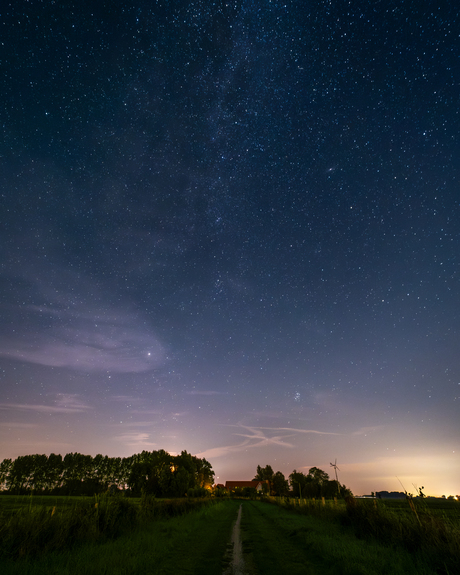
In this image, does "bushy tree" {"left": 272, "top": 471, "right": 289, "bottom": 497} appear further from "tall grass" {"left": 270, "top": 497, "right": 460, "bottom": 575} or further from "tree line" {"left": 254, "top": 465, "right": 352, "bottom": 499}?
"tall grass" {"left": 270, "top": 497, "right": 460, "bottom": 575}

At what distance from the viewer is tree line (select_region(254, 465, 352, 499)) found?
75438 millimetres

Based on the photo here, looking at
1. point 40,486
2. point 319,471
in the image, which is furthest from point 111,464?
point 319,471

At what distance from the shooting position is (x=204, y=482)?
96438 mm

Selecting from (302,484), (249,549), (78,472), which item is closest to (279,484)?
(302,484)

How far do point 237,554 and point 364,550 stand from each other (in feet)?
14.4

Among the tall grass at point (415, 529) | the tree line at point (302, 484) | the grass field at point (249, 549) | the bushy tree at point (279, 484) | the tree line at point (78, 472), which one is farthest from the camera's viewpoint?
the bushy tree at point (279, 484)

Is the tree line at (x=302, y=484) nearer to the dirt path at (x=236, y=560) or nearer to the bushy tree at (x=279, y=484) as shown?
the bushy tree at (x=279, y=484)

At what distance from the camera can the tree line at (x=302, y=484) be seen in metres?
75.4

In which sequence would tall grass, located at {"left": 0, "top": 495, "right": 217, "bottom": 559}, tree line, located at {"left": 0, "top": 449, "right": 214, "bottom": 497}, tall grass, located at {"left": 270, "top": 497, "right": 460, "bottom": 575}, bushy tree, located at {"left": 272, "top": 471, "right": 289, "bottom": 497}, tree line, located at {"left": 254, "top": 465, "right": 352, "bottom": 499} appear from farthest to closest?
bushy tree, located at {"left": 272, "top": 471, "right": 289, "bottom": 497}, tree line, located at {"left": 0, "top": 449, "right": 214, "bottom": 497}, tree line, located at {"left": 254, "top": 465, "right": 352, "bottom": 499}, tall grass, located at {"left": 0, "top": 495, "right": 217, "bottom": 559}, tall grass, located at {"left": 270, "top": 497, "right": 460, "bottom": 575}

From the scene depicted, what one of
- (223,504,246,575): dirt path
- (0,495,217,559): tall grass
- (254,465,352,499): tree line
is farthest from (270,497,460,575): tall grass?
(254,465,352,499): tree line

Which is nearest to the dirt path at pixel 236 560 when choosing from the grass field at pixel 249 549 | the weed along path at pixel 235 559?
the weed along path at pixel 235 559

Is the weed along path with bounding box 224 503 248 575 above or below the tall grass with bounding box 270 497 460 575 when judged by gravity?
below

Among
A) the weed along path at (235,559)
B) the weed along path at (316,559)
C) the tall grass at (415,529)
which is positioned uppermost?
the tall grass at (415,529)

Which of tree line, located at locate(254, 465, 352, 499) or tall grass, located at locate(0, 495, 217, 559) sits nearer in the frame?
tall grass, located at locate(0, 495, 217, 559)
